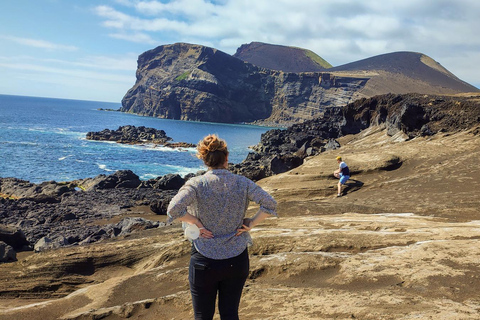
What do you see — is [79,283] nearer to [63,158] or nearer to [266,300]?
[266,300]

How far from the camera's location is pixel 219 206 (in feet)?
13.0

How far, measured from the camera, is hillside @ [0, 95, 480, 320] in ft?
18.4

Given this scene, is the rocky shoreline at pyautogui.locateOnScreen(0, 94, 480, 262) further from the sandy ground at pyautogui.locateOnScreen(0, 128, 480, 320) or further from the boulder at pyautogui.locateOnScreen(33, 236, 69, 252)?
the sandy ground at pyautogui.locateOnScreen(0, 128, 480, 320)

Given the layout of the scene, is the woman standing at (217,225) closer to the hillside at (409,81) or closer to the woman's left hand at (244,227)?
the woman's left hand at (244,227)

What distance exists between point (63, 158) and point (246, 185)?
56528 mm

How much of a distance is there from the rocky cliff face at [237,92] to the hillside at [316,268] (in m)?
167

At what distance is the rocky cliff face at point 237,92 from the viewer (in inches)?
6998

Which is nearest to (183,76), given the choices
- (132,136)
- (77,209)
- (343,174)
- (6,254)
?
(132,136)

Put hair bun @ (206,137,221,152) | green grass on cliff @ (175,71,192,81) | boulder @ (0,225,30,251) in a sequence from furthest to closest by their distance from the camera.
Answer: green grass on cliff @ (175,71,192,81) → boulder @ (0,225,30,251) → hair bun @ (206,137,221,152)

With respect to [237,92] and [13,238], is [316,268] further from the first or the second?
[237,92]

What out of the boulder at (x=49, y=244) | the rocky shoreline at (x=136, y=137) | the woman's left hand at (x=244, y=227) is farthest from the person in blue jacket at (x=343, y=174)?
the rocky shoreline at (x=136, y=137)

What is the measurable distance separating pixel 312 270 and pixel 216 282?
3.73 meters

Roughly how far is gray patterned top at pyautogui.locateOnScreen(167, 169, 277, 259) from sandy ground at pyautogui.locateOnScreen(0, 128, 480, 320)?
2094 mm

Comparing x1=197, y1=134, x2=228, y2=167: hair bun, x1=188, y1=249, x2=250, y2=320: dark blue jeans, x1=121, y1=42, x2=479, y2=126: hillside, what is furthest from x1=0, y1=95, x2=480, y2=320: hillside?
x1=121, y1=42, x2=479, y2=126: hillside
